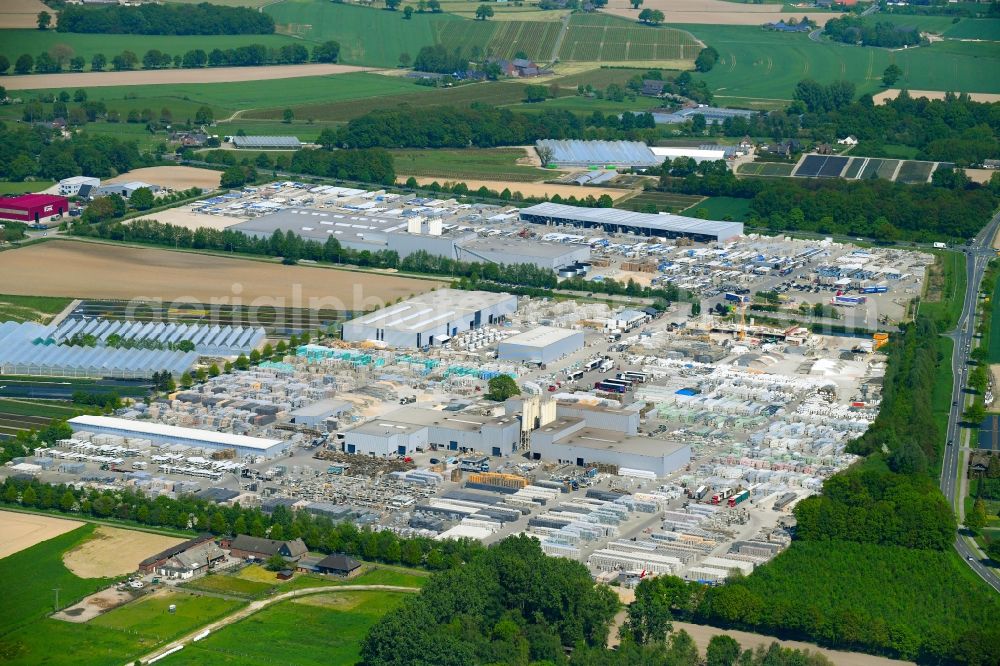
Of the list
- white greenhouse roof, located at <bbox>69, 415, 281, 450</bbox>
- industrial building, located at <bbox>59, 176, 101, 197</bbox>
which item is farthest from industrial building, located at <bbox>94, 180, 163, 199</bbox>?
white greenhouse roof, located at <bbox>69, 415, 281, 450</bbox>

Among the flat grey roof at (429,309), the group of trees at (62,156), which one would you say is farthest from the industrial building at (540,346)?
the group of trees at (62,156)

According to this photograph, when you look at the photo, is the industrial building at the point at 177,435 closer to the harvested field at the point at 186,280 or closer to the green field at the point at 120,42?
the harvested field at the point at 186,280

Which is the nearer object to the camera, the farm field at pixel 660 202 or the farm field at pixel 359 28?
the farm field at pixel 660 202

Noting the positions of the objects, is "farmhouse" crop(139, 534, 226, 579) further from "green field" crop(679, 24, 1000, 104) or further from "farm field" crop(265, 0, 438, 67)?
"farm field" crop(265, 0, 438, 67)

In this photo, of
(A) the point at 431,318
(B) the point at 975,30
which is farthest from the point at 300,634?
(B) the point at 975,30

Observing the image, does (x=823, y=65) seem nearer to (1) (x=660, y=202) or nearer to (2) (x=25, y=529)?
(1) (x=660, y=202)

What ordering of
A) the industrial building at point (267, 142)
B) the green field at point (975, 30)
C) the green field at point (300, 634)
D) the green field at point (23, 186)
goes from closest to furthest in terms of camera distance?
the green field at point (300, 634) → the green field at point (23, 186) → the industrial building at point (267, 142) → the green field at point (975, 30)

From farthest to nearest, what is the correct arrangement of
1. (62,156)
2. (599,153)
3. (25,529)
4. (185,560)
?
(599,153) → (62,156) → (25,529) → (185,560)
